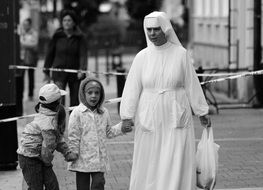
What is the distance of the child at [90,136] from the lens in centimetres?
835

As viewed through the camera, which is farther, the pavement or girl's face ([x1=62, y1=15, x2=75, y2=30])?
girl's face ([x1=62, y1=15, x2=75, y2=30])

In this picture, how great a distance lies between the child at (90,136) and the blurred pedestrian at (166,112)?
0.32 m

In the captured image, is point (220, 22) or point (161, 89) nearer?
point (161, 89)

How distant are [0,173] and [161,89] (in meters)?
3.55

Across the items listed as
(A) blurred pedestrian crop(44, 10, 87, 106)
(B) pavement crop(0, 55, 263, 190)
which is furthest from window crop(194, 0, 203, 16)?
(A) blurred pedestrian crop(44, 10, 87, 106)

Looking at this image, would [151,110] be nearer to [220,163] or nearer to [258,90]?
[220,163]

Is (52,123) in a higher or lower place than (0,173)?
higher

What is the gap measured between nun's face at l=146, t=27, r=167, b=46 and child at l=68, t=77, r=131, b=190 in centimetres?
67

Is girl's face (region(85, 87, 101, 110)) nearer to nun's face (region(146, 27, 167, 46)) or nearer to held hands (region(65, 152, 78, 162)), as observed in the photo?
held hands (region(65, 152, 78, 162))

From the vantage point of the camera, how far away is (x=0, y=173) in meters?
11.1

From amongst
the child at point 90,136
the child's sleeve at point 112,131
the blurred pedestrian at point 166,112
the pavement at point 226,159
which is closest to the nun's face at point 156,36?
the blurred pedestrian at point 166,112

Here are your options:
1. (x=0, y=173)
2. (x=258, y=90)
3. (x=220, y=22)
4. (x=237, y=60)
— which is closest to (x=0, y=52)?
(x=0, y=173)

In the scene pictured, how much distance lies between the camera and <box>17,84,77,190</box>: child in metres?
8.34

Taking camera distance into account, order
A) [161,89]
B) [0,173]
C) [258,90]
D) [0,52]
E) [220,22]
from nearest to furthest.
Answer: [161,89]
[0,173]
[0,52]
[258,90]
[220,22]
